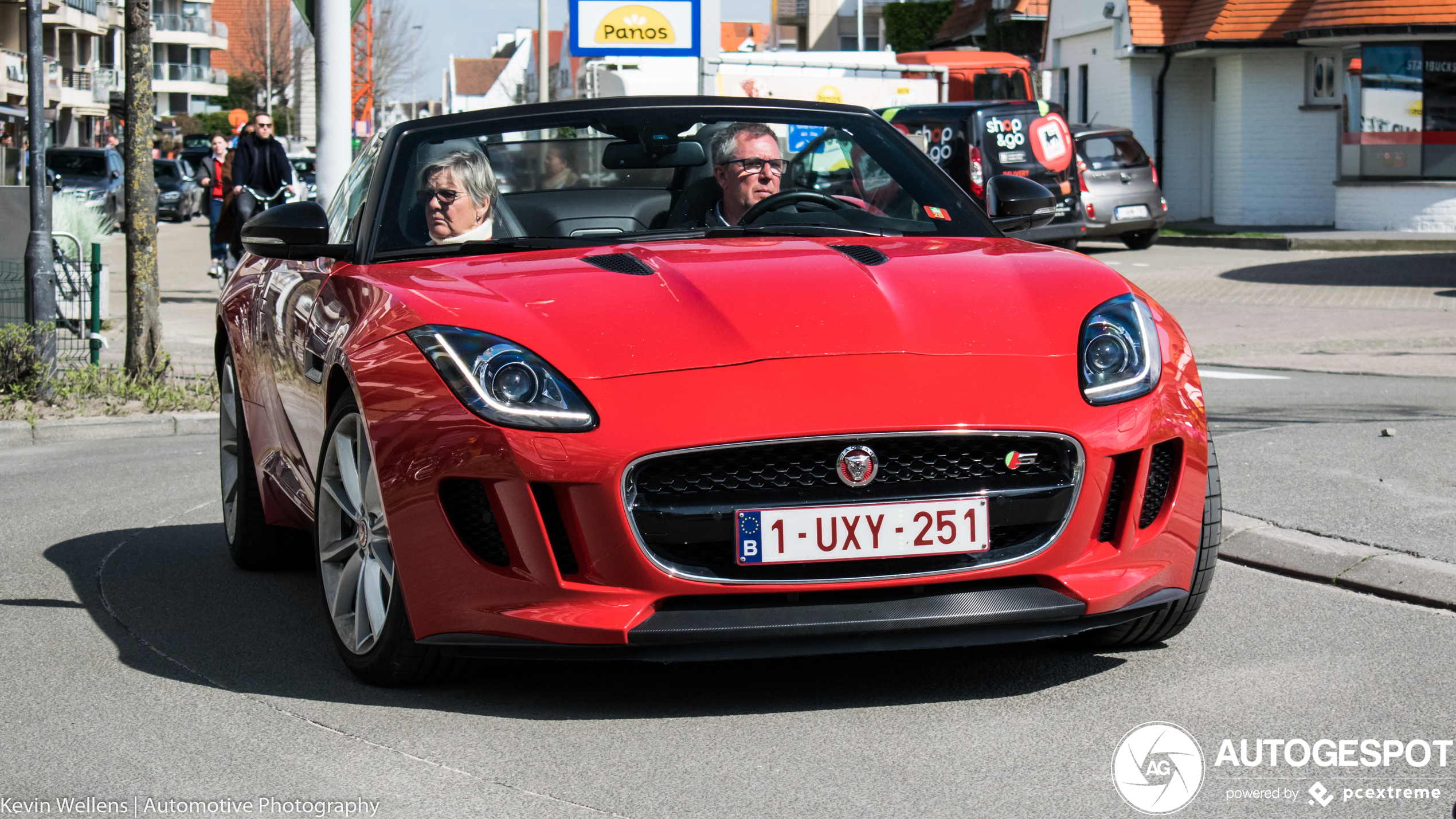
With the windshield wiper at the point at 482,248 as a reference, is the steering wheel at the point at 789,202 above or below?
above

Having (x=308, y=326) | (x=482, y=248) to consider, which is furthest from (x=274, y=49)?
(x=482, y=248)

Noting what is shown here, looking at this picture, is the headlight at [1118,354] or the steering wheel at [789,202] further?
the steering wheel at [789,202]

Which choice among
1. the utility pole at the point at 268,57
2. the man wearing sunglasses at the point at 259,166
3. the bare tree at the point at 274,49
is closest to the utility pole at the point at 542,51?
the man wearing sunglasses at the point at 259,166

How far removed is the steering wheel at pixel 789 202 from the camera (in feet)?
16.8

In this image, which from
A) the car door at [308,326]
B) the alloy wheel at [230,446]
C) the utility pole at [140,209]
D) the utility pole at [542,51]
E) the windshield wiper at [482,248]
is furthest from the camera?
the utility pole at [542,51]

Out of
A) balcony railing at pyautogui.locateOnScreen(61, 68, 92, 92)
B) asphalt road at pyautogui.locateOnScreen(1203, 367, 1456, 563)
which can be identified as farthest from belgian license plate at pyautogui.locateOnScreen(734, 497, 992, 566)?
balcony railing at pyautogui.locateOnScreen(61, 68, 92, 92)

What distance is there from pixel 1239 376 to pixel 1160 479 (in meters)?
7.52

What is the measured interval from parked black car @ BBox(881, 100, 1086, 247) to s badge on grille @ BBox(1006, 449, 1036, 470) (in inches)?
715

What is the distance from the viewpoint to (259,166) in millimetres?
17125

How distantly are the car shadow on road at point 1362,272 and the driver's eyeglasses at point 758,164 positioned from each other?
43.6ft

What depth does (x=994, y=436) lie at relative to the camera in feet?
12.3

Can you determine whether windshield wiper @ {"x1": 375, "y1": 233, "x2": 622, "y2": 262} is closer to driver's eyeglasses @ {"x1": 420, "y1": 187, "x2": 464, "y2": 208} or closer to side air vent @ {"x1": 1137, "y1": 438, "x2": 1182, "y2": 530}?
driver's eyeglasses @ {"x1": 420, "y1": 187, "x2": 464, "y2": 208}

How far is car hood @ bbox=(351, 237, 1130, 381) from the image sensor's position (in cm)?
387

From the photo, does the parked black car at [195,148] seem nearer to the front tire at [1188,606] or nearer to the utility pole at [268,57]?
the utility pole at [268,57]
